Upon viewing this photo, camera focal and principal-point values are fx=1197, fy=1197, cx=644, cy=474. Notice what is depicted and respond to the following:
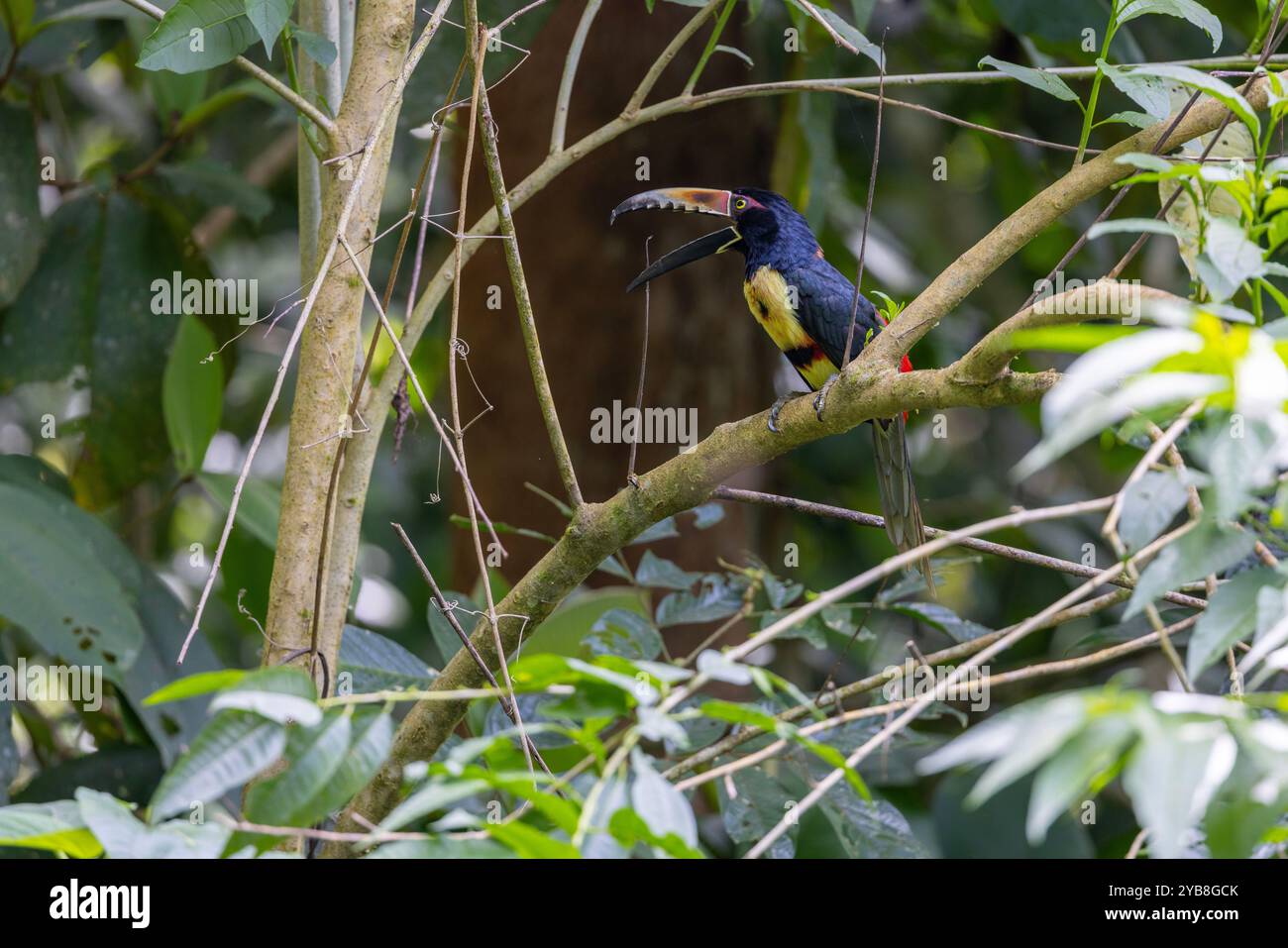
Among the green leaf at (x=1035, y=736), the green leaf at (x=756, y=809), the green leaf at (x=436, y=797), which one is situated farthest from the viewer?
the green leaf at (x=756, y=809)

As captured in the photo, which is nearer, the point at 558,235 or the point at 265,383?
the point at 558,235

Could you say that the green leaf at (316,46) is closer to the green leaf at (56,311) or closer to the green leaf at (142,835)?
the green leaf at (142,835)

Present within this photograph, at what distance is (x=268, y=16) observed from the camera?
159 centimetres

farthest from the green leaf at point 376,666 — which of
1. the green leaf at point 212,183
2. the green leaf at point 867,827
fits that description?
the green leaf at point 212,183

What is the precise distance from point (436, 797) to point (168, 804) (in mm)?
245

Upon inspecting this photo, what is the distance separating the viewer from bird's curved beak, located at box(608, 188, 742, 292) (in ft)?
9.09

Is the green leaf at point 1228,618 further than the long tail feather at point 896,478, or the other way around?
the long tail feather at point 896,478

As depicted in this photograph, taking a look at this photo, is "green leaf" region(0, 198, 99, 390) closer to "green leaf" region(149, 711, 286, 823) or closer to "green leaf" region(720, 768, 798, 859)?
"green leaf" region(720, 768, 798, 859)

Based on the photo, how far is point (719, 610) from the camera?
2.40 metres

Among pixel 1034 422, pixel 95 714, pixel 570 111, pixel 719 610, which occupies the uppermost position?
pixel 570 111

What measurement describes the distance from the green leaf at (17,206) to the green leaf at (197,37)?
1.48 m

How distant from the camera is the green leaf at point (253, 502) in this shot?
258 centimetres
